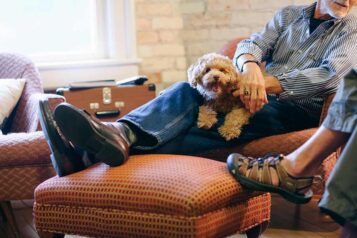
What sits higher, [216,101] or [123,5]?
[123,5]

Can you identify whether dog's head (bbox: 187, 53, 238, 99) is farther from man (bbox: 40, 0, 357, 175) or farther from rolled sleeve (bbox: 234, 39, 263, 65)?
rolled sleeve (bbox: 234, 39, 263, 65)

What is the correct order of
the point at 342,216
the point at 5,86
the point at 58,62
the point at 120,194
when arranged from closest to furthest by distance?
the point at 342,216
the point at 120,194
the point at 5,86
the point at 58,62

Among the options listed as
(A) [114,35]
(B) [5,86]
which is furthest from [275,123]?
(A) [114,35]

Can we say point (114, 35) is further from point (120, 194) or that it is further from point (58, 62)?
point (120, 194)

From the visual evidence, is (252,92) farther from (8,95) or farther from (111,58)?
(111,58)

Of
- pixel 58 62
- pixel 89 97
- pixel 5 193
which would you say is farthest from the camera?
pixel 58 62

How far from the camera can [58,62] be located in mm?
3016

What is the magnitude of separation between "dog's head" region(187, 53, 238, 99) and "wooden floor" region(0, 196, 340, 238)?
587 millimetres

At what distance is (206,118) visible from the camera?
1897 mm

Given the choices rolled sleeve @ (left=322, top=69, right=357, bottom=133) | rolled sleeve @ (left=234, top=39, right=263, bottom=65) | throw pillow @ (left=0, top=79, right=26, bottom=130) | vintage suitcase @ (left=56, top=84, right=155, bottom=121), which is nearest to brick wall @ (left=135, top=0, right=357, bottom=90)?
vintage suitcase @ (left=56, top=84, right=155, bottom=121)

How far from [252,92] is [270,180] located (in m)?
0.44

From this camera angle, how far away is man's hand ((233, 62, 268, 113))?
1866 millimetres

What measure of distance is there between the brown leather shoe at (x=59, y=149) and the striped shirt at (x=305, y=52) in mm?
804

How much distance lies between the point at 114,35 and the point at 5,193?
142cm
